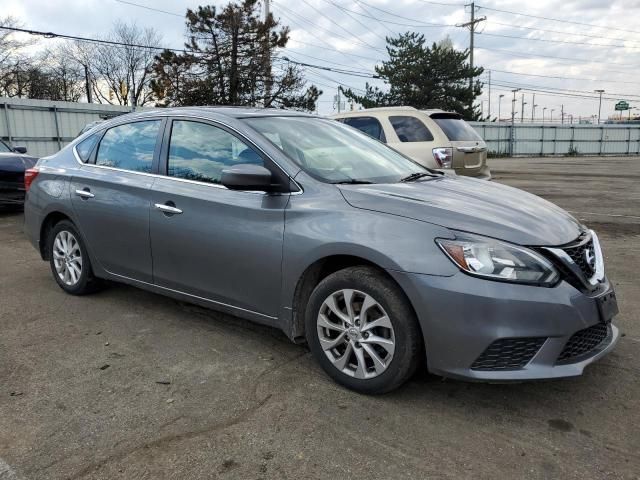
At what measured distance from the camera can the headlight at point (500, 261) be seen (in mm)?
2646

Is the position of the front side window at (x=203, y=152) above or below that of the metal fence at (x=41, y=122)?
below

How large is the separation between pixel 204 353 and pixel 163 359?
26 cm

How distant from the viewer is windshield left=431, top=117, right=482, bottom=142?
8.49 m

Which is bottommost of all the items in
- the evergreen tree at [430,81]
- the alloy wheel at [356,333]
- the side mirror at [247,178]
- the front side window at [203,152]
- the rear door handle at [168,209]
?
the alloy wheel at [356,333]

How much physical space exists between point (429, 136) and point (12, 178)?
6.98 metres

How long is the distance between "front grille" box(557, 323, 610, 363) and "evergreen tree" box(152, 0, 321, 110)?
102 feet

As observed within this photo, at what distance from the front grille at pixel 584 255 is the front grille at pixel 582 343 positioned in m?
0.28

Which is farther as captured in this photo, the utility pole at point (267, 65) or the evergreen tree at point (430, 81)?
the evergreen tree at point (430, 81)

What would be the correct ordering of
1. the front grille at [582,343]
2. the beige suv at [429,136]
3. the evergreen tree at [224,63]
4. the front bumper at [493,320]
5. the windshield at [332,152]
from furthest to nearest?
the evergreen tree at [224,63]
the beige suv at [429,136]
the windshield at [332,152]
the front grille at [582,343]
the front bumper at [493,320]

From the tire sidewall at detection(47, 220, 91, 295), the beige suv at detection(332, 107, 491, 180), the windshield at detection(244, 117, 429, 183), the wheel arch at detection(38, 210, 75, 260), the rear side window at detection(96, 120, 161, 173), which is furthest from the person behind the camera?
the beige suv at detection(332, 107, 491, 180)

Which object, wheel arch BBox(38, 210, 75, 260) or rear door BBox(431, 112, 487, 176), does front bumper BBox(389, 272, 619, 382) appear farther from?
rear door BBox(431, 112, 487, 176)

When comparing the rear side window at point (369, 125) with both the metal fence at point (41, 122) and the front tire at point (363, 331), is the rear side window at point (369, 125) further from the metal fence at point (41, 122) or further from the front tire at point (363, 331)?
the metal fence at point (41, 122)

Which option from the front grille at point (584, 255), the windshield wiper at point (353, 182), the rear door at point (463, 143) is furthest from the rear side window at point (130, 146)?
the rear door at point (463, 143)

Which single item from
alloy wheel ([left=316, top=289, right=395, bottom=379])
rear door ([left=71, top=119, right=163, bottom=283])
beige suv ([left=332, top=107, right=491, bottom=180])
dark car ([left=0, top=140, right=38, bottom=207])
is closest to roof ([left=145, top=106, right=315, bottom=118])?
rear door ([left=71, top=119, right=163, bottom=283])
